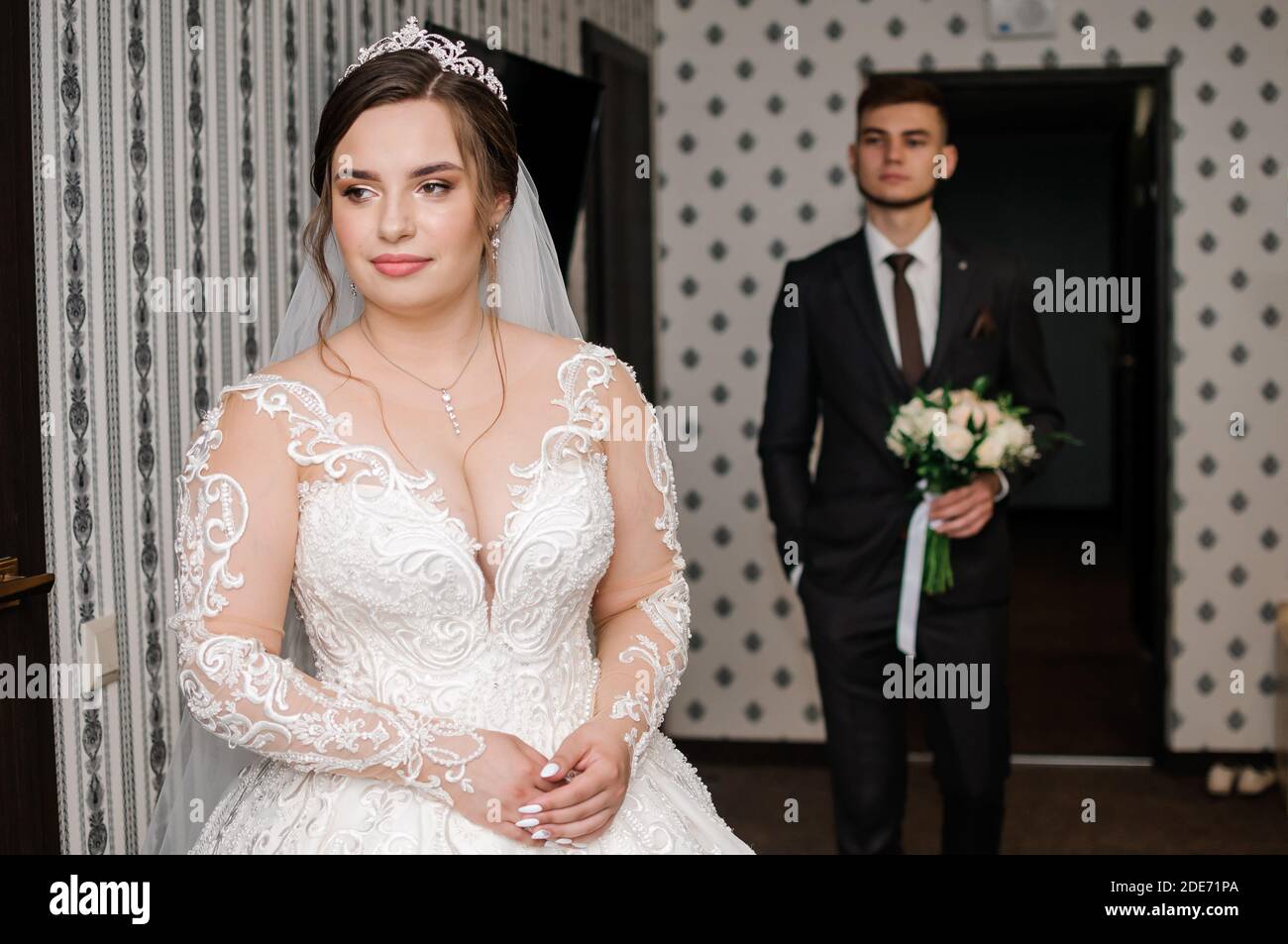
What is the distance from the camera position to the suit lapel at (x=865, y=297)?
3162mm

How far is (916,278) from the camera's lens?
127 inches

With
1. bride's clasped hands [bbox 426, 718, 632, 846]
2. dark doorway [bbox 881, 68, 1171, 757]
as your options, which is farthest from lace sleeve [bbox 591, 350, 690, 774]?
dark doorway [bbox 881, 68, 1171, 757]

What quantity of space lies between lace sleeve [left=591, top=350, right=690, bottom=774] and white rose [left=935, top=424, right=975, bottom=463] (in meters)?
1.16

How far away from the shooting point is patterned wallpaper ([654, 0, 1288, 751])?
464 cm

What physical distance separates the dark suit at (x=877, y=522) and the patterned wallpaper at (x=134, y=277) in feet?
4.15

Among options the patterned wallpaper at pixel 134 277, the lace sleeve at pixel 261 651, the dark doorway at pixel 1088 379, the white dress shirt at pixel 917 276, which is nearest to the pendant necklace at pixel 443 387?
the lace sleeve at pixel 261 651

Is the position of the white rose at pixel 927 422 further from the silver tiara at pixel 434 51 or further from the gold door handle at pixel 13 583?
the gold door handle at pixel 13 583

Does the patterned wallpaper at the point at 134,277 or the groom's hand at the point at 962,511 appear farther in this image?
the groom's hand at the point at 962,511

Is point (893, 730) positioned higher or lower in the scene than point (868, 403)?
lower

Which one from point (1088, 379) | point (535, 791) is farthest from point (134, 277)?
point (1088, 379)

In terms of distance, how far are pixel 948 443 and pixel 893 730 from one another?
0.70m

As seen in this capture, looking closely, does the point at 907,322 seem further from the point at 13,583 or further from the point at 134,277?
the point at 13,583

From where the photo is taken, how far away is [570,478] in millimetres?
1791

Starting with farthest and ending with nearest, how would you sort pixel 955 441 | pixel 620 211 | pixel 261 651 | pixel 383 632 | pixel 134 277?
pixel 620 211 < pixel 955 441 < pixel 134 277 < pixel 383 632 < pixel 261 651
